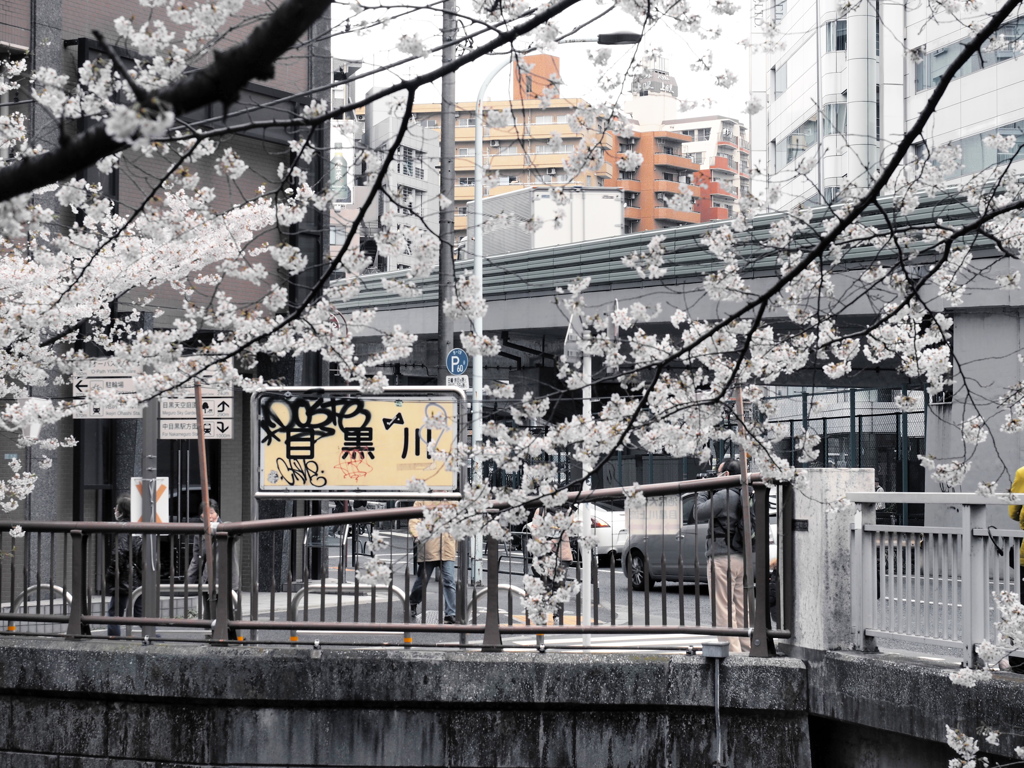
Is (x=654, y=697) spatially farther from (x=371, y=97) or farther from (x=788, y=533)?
(x=371, y=97)

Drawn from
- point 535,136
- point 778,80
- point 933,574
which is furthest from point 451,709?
point 778,80

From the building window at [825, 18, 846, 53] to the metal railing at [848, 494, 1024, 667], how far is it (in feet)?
128

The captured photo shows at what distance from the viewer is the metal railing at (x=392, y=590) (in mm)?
7465

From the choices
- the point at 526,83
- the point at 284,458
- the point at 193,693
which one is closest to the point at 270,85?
the point at 284,458

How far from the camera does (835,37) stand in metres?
43.2

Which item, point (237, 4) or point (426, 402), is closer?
point (237, 4)

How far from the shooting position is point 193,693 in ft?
24.7

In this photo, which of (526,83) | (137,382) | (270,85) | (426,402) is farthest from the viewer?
(270,85)

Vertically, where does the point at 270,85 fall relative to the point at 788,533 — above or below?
above

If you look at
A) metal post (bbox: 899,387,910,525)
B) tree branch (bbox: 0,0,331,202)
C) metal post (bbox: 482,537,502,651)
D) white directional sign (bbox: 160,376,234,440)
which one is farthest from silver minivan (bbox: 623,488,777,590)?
metal post (bbox: 899,387,910,525)

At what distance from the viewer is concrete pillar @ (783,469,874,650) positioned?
709 centimetres

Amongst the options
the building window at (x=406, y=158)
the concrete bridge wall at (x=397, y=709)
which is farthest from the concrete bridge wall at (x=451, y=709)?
the building window at (x=406, y=158)

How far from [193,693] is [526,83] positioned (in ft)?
14.4

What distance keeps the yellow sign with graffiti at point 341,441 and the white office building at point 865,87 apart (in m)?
18.8
